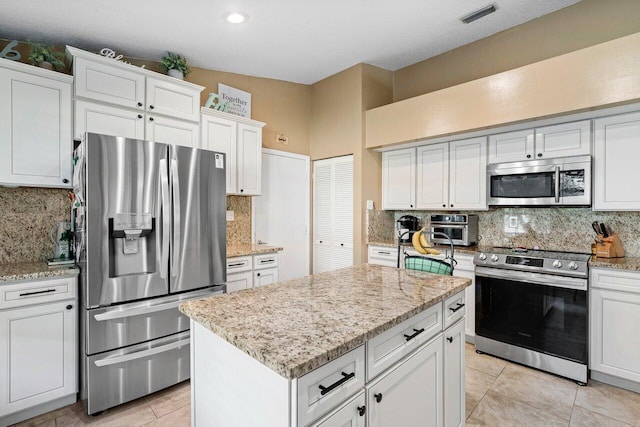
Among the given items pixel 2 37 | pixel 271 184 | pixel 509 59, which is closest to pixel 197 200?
pixel 271 184

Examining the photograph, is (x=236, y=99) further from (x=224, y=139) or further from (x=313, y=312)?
(x=313, y=312)

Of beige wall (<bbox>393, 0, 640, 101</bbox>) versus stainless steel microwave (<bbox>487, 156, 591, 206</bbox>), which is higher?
beige wall (<bbox>393, 0, 640, 101</bbox>)

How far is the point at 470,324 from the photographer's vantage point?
3.12 meters

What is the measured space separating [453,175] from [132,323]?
3197mm

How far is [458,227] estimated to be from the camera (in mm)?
3391

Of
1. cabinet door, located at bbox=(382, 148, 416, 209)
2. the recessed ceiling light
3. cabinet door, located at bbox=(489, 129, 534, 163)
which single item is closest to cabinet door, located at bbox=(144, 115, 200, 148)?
the recessed ceiling light

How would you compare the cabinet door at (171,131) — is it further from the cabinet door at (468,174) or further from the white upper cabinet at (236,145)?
the cabinet door at (468,174)

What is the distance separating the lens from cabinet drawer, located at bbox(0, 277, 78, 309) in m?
1.96

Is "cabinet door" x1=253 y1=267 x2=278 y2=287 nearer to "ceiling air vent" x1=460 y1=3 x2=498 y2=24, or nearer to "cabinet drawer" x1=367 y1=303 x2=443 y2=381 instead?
"cabinet drawer" x1=367 y1=303 x2=443 y2=381

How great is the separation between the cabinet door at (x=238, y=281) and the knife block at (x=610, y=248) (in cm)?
303

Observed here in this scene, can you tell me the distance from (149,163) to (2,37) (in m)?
1.59

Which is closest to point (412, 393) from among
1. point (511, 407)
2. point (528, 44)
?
point (511, 407)

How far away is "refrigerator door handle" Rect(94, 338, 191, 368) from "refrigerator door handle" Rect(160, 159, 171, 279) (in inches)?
20.2

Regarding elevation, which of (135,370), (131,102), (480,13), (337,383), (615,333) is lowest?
(135,370)
